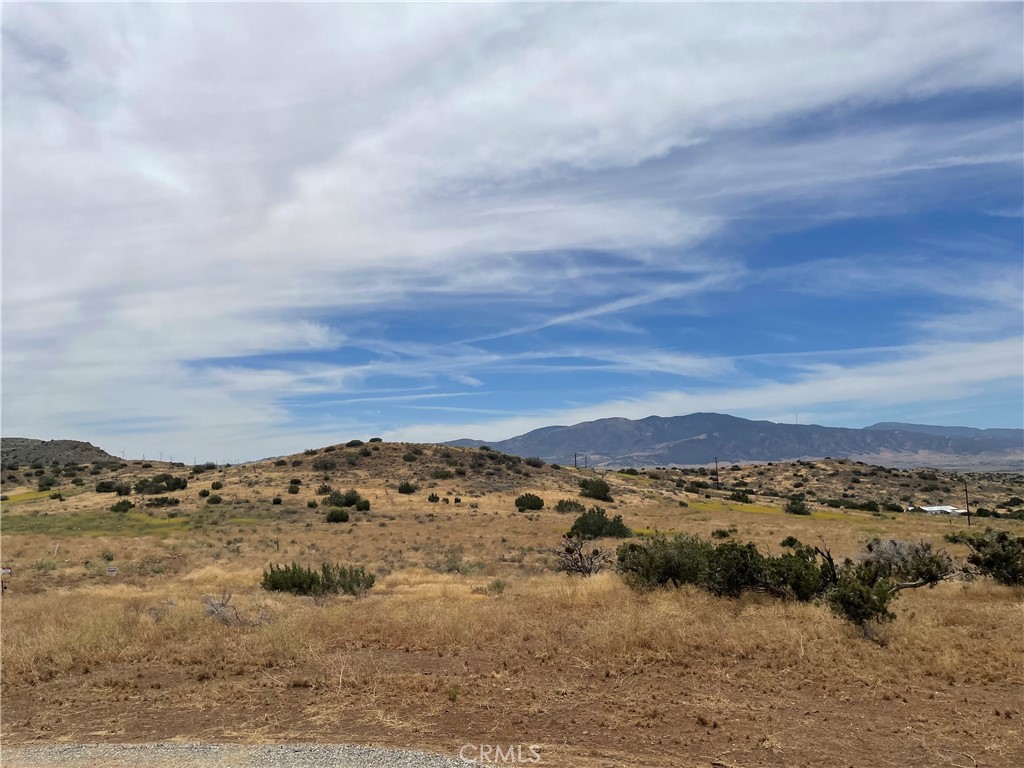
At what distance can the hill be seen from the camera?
101m

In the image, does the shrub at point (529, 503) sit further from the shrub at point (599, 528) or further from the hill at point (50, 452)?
the hill at point (50, 452)

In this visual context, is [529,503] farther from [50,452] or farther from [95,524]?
[50,452]

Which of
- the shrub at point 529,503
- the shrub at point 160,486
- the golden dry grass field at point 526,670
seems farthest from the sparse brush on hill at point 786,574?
the shrub at point 160,486

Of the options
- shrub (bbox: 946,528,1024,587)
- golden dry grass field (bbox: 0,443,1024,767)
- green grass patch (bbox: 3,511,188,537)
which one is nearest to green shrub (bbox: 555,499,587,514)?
golden dry grass field (bbox: 0,443,1024,767)

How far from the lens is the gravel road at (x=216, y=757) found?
711 centimetres

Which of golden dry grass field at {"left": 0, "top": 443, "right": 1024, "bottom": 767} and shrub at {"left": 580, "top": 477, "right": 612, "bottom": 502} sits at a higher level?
shrub at {"left": 580, "top": 477, "right": 612, "bottom": 502}

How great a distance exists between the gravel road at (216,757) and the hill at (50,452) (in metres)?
107

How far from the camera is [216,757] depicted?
7379 millimetres

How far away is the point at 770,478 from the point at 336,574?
87.6 m

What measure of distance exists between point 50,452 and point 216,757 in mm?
126556

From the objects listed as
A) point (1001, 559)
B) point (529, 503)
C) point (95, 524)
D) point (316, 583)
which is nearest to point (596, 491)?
point (529, 503)

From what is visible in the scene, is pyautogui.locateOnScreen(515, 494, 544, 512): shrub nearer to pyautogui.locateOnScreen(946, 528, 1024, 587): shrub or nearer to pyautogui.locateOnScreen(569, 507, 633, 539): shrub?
pyautogui.locateOnScreen(569, 507, 633, 539): shrub

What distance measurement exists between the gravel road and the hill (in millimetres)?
107108

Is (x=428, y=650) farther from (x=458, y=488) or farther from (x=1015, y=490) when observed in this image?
(x=1015, y=490)
